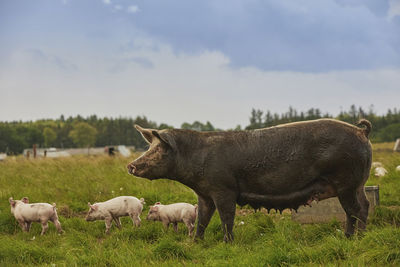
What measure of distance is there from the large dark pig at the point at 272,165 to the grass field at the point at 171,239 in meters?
0.53

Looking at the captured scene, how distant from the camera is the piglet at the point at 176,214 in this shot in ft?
21.8

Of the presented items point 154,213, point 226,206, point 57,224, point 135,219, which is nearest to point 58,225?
point 57,224

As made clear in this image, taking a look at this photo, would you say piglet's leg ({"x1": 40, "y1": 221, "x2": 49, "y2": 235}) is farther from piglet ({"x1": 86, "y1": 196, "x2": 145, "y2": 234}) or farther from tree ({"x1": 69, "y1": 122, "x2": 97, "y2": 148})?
tree ({"x1": 69, "y1": 122, "x2": 97, "y2": 148})

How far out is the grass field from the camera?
15.3 ft

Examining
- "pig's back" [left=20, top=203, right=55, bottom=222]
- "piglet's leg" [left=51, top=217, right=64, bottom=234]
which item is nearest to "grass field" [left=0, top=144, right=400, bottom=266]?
"piglet's leg" [left=51, top=217, right=64, bottom=234]

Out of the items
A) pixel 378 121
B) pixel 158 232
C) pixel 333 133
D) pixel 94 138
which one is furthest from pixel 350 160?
pixel 94 138

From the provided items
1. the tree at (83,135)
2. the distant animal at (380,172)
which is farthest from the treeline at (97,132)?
the distant animal at (380,172)

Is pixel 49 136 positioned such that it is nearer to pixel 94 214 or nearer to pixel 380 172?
pixel 380 172

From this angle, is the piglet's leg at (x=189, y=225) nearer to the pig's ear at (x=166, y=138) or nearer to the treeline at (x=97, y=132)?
the pig's ear at (x=166, y=138)

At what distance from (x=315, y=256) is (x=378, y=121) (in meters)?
92.5

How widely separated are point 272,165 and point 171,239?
65.0 inches

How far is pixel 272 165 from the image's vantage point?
5.80 metres

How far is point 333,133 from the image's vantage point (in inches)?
225

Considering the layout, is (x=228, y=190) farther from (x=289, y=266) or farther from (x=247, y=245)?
(x=289, y=266)
